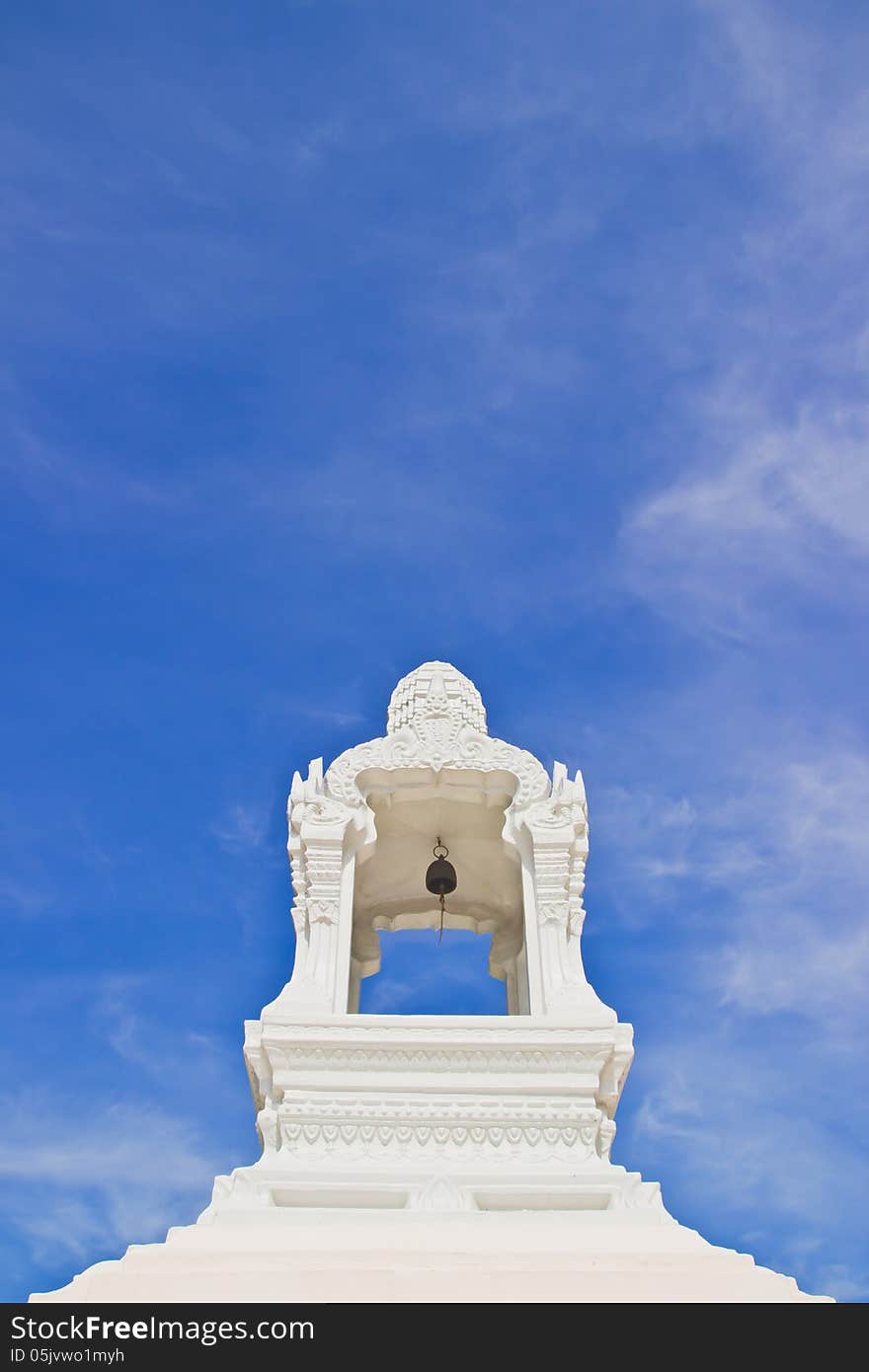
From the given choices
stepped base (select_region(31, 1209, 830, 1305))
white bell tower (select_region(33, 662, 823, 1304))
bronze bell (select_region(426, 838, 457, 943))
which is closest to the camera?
stepped base (select_region(31, 1209, 830, 1305))

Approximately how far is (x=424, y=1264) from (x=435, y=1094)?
9.59ft

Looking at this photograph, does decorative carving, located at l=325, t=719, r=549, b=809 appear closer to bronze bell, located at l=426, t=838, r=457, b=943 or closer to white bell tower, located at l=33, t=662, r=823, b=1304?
white bell tower, located at l=33, t=662, r=823, b=1304

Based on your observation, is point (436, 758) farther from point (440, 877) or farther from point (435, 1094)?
point (435, 1094)

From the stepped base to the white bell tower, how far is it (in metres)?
0.02

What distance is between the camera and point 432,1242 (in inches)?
315

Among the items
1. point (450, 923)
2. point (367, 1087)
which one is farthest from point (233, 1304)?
point (450, 923)

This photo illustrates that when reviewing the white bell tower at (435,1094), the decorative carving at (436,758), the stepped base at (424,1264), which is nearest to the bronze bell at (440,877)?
the white bell tower at (435,1094)

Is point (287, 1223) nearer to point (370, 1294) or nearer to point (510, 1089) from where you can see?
point (370, 1294)

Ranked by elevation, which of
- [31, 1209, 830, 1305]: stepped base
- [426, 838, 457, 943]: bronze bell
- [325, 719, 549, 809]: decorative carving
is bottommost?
[31, 1209, 830, 1305]: stepped base

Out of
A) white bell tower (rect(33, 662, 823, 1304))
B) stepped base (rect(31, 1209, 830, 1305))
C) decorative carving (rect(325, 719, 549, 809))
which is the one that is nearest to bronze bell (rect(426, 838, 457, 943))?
white bell tower (rect(33, 662, 823, 1304))

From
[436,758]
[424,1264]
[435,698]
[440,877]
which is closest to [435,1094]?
[424,1264]

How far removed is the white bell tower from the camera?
7121 mm

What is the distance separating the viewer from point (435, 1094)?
10.2 metres

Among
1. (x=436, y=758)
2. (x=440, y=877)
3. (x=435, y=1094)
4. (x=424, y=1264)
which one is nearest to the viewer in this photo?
(x=424, y=1264)
